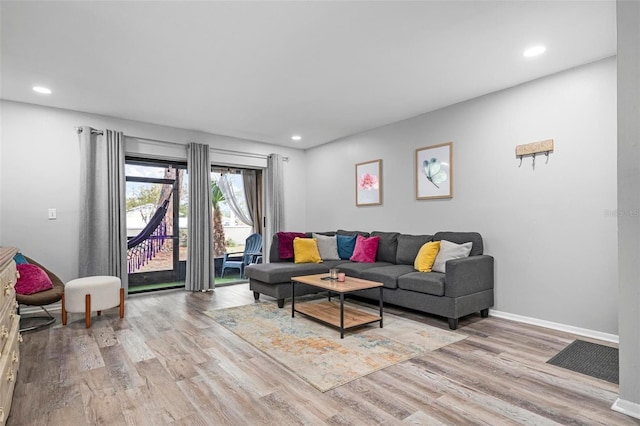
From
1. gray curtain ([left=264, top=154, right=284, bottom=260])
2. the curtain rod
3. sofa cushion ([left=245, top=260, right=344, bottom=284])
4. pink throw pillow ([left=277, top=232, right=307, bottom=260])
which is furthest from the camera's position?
gray curtain ([left=264, top=154, right=284, bottom=260])

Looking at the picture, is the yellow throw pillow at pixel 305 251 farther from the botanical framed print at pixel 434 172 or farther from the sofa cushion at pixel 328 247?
the botanical framed print at pixel 434 172

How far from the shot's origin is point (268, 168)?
6375 mm

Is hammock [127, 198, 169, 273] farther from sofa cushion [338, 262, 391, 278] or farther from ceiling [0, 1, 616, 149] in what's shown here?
sofa cushion [338, 262, 391, 278]

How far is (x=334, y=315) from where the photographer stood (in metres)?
3.55

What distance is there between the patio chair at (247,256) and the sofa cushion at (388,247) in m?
2.60

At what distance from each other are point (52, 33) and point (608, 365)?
486cm

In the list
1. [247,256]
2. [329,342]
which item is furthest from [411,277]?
[247,256]

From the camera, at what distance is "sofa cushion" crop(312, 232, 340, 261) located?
5.20 meters

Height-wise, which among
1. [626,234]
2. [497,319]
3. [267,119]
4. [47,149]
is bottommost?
[497,319]

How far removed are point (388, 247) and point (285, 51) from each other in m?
2.91

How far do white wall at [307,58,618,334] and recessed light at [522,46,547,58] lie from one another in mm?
619

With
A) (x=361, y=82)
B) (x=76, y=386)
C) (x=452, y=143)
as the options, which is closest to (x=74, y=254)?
(x=76, y=386)

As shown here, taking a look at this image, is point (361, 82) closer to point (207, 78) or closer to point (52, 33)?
point (207, 78)

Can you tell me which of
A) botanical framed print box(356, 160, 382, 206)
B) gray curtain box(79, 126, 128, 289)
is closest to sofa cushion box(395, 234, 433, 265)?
botanical framed print box(356, 160, 382, 206)
